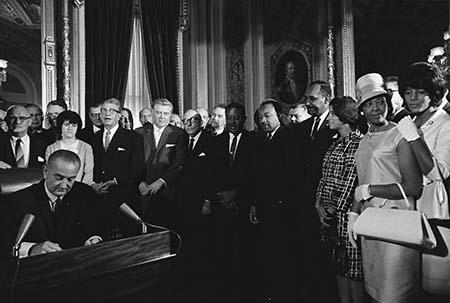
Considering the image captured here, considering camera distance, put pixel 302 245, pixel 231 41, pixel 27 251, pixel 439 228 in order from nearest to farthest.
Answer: pixel 27 251
pixel 439 228
pixel 302 245
pixel 231 41

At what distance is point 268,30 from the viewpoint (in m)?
8.81

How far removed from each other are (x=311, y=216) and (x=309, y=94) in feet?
3.57

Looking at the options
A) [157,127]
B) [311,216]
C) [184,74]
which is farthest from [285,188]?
[184,74]

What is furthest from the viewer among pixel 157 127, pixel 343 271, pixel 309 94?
pixel 157 127

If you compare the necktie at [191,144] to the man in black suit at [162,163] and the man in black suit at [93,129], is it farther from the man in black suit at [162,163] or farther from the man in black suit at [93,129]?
the man in black suit at [93,129]

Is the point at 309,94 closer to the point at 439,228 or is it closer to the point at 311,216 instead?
the point at 311,216

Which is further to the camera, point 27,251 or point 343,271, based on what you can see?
point 343,271

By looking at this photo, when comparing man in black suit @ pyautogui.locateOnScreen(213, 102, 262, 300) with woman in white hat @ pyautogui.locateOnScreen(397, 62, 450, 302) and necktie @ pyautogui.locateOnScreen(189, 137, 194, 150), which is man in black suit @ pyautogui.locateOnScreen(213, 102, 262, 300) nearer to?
necktie @ pyautogui.locateOnScreen(189, 137, 194, 150)

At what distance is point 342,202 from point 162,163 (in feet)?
7.17

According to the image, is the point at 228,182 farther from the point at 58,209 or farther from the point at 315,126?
the point at 58,209

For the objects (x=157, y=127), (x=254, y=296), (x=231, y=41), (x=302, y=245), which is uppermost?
(x=231, y=41)

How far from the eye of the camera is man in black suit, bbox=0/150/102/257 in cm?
238

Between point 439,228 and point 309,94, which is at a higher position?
point 309,94

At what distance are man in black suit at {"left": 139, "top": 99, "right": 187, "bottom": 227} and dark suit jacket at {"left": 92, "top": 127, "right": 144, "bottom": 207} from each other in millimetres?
118
